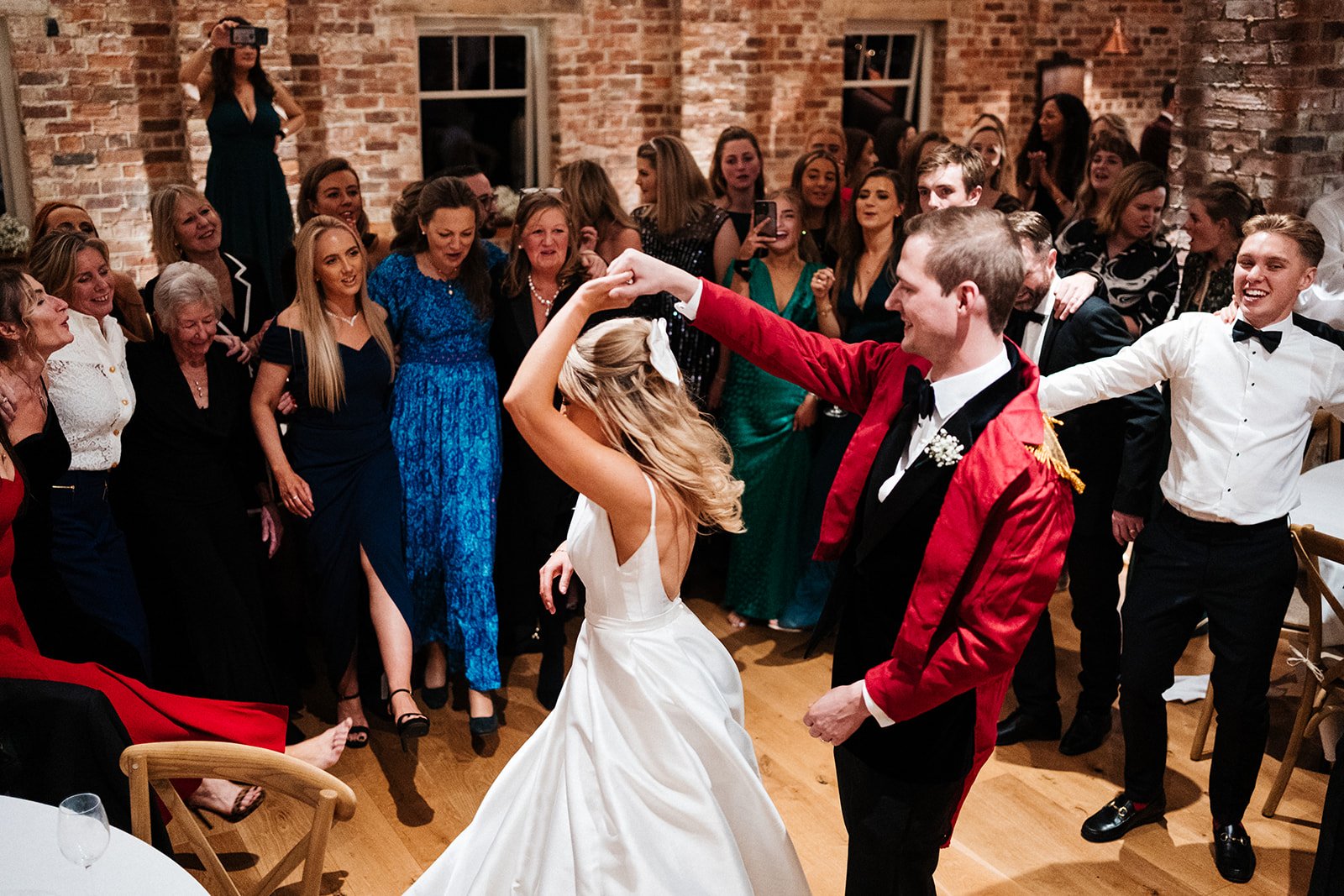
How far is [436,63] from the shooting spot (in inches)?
283

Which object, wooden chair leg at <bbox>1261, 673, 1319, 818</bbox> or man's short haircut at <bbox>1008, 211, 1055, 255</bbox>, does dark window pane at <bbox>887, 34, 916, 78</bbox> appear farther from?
wooden chair leg at <bbox>1261, 673, 1319, 818</bbox>

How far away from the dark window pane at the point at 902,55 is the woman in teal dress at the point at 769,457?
431 centimetres

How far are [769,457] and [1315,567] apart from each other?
1971 millimetres

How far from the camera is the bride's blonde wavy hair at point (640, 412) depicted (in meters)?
2.49

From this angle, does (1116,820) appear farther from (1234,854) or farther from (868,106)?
(868,106)

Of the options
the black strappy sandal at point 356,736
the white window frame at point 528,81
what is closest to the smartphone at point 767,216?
the black strappy sandal at point 356,736

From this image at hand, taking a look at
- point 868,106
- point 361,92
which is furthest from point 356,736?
point 868,106

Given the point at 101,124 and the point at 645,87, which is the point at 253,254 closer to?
the point at 101,124

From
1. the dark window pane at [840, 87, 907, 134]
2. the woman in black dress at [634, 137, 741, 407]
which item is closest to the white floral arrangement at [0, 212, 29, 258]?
the woman in black dress at [634, 137, 741, 407]

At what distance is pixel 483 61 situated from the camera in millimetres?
7348

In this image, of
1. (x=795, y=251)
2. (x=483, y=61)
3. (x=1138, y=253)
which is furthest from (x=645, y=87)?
(x=1138, y=253)

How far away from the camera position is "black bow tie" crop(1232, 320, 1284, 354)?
3062 millimetres

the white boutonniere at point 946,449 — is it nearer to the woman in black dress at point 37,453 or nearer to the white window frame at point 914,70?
the woman in black dress at point 37,453

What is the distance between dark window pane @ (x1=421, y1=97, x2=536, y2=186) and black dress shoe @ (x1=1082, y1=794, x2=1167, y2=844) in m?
5.25
